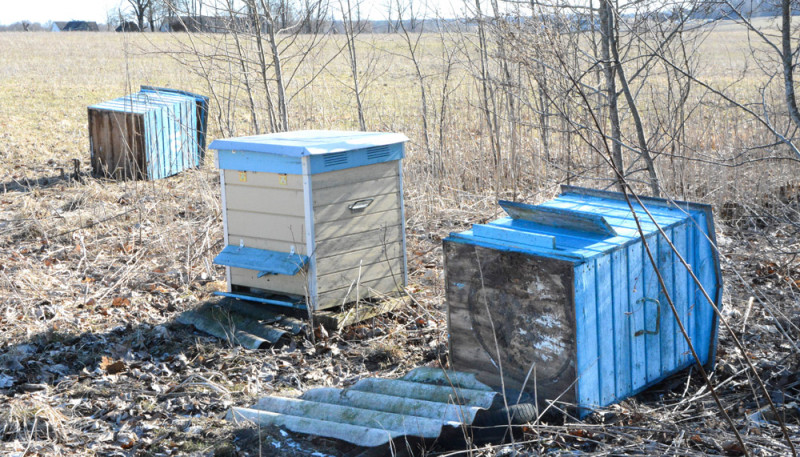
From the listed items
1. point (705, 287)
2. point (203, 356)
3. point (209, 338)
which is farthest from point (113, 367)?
point (705, 287)

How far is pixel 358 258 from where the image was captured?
215 inches

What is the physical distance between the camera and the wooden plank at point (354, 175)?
201 inches

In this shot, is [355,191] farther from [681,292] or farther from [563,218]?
[681,292]

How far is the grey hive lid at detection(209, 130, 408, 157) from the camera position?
16.4 feet

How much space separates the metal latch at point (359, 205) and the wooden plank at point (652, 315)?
2.15 m

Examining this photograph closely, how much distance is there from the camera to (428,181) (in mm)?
8172

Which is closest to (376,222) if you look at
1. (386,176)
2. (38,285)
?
(386,176)

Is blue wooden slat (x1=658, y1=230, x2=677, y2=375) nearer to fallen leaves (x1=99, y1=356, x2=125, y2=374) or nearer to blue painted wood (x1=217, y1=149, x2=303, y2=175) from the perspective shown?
blue painted wood (x1=217, y1=149, x2=303, y2=175)

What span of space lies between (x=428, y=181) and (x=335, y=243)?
120 inches

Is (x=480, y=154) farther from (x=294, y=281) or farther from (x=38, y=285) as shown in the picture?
(x=38, y=285)

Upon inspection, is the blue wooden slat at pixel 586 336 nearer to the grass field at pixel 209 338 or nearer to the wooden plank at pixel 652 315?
the grass field at pixel 209 338

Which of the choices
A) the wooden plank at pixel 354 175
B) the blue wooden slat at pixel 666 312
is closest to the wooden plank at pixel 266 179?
the wooden plank at pixel 354 175

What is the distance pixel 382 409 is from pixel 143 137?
7.63m

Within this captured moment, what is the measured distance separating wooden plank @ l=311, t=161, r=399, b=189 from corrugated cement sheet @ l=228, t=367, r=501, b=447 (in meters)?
1.59
